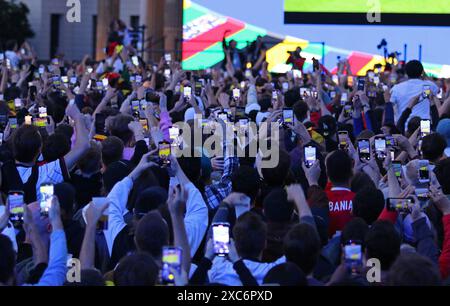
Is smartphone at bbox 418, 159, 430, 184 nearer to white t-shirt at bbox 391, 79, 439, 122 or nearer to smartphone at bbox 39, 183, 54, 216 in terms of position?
smartphone at bbox 39, 183, 54, 216

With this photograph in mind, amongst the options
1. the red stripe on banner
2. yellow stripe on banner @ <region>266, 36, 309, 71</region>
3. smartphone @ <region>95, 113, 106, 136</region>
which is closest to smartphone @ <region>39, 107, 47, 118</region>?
smartphone @ <region>95, 113, 106, 136</region>

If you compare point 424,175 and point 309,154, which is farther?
point 309,154

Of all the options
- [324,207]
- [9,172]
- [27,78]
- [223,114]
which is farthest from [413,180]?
[27,78]

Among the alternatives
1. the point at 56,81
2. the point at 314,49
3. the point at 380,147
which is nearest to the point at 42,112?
the point at 56,81

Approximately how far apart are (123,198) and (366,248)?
2.00 m

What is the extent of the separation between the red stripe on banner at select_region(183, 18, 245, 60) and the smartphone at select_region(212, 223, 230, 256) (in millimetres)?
24163

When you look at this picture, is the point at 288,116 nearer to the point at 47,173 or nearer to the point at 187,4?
the point at 47,173

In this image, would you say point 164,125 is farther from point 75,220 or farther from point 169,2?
point 169,2

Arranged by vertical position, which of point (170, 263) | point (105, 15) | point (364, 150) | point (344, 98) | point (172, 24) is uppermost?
point (105, 15)

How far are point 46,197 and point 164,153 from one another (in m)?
1.45

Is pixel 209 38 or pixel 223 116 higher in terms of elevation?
pixel 209 38

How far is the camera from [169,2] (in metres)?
32.5

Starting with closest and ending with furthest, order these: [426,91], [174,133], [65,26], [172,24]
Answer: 1. [174,133]
2. [426,91]
3. [172,24]
4. [65,26]

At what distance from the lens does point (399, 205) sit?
732 cm
